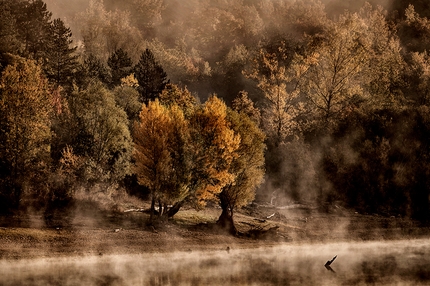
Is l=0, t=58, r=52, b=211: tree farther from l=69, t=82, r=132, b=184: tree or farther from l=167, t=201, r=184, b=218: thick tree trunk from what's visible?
l=167, t=201, r=184, b=218: thick tree trunk

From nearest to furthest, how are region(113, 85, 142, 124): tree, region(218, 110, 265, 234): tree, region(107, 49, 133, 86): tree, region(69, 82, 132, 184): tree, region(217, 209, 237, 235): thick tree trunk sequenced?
region(217, 209, 237, 235): thick tree trunk < region(218, 110, 265, 234): tree < region(69, 82, 132, 184): tree < region(113, 85, 142, 124): tree < region(107, 49, 133, 86): tree

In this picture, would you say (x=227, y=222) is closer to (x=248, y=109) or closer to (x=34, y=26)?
(x=248, y=109)

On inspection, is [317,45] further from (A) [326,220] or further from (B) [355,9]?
(B) [355,9]

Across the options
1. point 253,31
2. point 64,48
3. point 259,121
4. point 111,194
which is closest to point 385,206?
point 259,121

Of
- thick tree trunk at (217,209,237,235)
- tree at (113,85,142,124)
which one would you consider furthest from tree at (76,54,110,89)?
thick tree trunk at (217,209,237,235)

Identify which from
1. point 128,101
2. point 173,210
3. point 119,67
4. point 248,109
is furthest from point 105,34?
point 173,210

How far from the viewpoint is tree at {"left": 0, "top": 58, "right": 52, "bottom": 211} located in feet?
162

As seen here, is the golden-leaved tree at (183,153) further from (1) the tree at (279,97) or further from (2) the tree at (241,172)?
(1) the tree at (279,97)

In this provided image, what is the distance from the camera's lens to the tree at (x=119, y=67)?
294 ft

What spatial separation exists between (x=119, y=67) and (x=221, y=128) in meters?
44.3

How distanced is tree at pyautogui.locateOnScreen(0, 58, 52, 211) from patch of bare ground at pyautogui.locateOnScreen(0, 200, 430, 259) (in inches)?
184

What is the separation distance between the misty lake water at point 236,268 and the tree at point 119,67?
51.3 metres

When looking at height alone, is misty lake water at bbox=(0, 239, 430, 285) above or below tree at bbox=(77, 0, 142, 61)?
below

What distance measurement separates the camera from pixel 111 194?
201 feet
